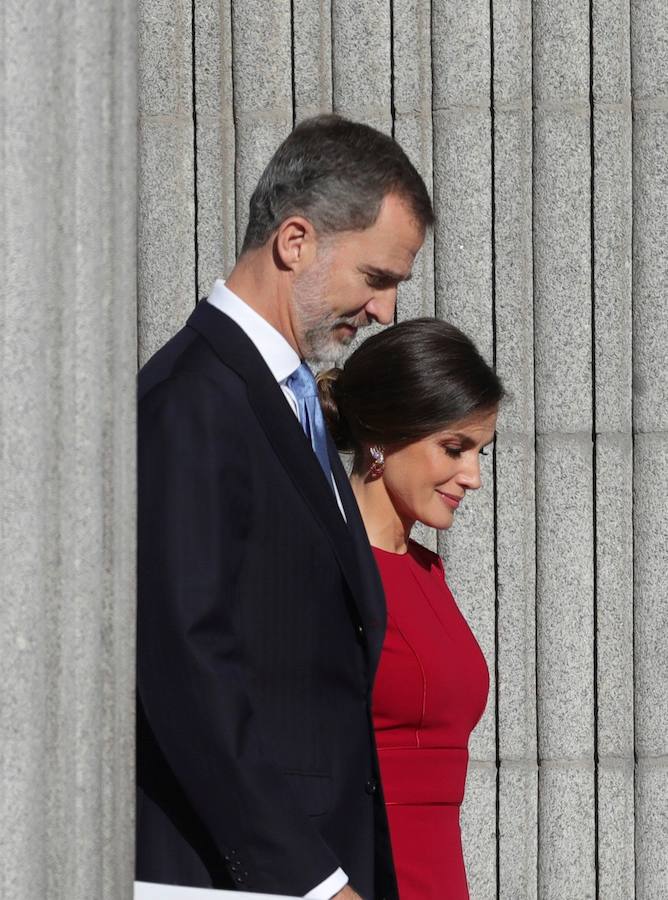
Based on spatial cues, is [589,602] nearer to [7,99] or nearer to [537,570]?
[537,570]

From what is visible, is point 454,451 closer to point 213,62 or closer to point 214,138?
point 214,138

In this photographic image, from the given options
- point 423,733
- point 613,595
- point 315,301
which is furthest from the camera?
point 613,595

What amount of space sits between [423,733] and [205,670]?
96cm

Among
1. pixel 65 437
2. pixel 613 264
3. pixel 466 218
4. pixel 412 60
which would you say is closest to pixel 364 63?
pixel 412 60

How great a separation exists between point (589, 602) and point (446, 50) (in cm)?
165

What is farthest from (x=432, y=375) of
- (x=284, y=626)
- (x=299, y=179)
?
(x=284, y=626)

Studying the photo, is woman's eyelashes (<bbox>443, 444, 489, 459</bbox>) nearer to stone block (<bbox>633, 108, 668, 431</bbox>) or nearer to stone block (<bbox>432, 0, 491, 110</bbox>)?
stone block (<bbox>633, 108, 668, 431</bbox>)

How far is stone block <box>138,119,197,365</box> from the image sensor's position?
444 centimetres

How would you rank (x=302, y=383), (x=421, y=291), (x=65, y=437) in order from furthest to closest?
1. (x=421, y=291)
2. (x=302, y=383)
3. (x=65, y=437)

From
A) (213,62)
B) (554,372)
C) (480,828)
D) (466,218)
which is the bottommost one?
(480,828)

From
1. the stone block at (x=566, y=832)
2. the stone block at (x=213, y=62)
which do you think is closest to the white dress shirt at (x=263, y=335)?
the stone block at (x=213, y=62)

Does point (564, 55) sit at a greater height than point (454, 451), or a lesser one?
greater

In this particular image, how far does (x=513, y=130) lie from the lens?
439 cm

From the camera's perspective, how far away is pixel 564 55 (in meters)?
4.37
